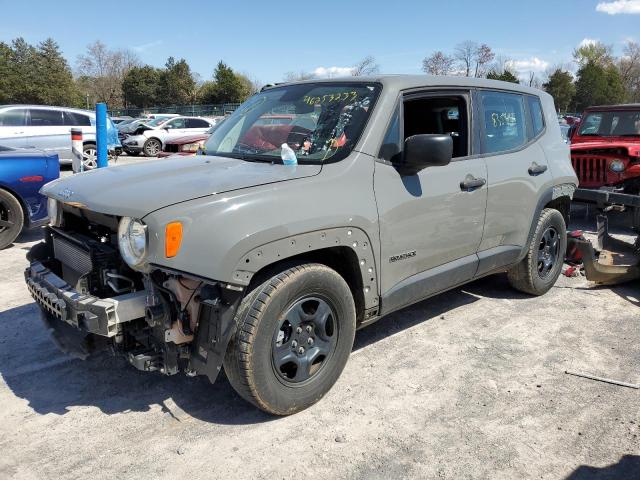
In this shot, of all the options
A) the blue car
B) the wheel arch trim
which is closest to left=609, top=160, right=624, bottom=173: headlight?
the wheel arch trim

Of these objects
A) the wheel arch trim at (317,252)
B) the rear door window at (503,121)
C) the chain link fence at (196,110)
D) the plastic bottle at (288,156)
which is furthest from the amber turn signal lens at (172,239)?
the chain link fence at (196,110)

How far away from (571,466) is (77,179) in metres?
3.30

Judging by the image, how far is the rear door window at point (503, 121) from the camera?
14.0 feet

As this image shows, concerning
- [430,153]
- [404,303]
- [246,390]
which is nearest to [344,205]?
[430,153]

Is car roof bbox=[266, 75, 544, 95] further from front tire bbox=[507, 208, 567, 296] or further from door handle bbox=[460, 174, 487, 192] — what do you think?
front tire bbox=[507, 208, 567, 296]

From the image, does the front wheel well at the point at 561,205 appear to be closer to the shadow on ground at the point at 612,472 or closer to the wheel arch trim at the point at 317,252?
the wheel arch trim at the point at 317,252

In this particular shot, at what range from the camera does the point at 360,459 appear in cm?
272

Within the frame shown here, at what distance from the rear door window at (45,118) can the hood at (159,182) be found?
11479 millimetres

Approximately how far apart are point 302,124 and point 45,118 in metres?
12.2

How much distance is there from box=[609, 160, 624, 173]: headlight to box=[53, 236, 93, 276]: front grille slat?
7694mm

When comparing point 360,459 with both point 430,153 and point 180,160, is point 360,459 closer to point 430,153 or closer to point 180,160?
point 430,153

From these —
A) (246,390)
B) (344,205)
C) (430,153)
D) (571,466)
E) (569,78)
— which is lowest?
(571,466)

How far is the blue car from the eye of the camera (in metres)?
6.45

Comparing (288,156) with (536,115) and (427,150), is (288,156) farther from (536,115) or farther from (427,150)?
(536,115)
